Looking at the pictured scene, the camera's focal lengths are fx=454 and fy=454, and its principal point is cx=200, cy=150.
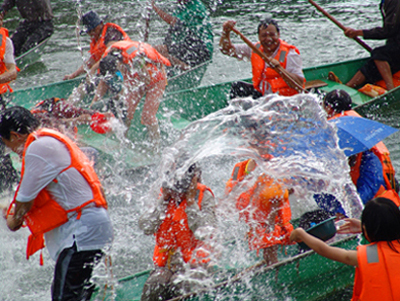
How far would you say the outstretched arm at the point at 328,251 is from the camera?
9.00ft

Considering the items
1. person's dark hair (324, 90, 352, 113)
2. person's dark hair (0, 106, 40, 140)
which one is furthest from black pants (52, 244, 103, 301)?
person's dark hair (324, 90, 352, 113)

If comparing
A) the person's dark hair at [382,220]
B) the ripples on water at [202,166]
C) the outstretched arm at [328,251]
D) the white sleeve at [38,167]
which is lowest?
the ripples on water at [202,166]

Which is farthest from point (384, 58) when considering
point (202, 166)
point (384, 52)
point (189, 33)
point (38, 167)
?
point (38, 167)

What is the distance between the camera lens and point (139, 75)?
18.6 ft

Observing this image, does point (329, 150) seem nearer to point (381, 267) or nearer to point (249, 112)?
point (249, 112)

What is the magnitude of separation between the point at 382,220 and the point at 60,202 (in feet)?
6.56

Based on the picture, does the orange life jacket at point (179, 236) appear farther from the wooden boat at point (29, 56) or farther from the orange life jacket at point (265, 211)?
the wooden boat at point (29, 56)

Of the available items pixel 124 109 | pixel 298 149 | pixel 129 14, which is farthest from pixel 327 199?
pixel 129 14

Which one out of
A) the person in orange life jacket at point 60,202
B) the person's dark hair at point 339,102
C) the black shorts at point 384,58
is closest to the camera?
the person in orange life jacket at point 60,202

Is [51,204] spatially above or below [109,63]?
above

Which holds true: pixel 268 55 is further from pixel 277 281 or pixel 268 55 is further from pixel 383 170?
pixel 277 281

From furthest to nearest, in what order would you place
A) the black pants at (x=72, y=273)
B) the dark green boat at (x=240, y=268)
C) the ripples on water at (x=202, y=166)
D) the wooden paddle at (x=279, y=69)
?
the wooden paddle at (x=279, y=69) < the ripples on water at (x=202, y=166) < the dark green boat at (x=240, y=268) < the black pants at (x=72, y=273)

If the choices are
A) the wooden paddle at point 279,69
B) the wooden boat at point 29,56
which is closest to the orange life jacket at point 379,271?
the wooden paddle at point 279,69

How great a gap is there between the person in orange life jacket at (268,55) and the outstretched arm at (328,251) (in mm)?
2979
